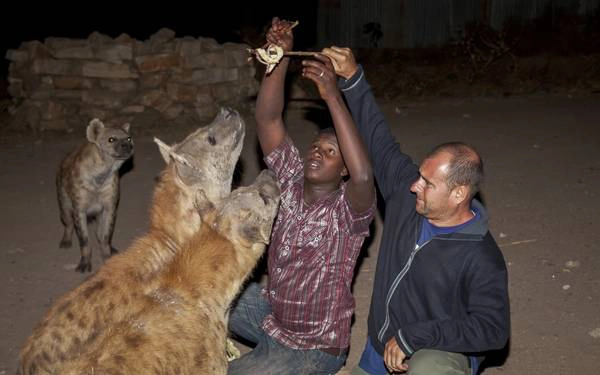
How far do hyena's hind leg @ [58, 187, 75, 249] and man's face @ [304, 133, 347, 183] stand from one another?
3.01m

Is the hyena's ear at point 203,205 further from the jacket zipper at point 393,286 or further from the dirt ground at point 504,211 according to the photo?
the dirt ground at point 504,211

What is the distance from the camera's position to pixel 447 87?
34.1 ft

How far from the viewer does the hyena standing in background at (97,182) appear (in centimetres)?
523

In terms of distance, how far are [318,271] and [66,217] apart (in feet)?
10.4

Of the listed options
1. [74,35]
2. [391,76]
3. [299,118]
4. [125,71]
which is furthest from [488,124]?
[74,35]

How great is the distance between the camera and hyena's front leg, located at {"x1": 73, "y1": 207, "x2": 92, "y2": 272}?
5008 millimetres

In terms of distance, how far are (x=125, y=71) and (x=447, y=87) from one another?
4.82 metres

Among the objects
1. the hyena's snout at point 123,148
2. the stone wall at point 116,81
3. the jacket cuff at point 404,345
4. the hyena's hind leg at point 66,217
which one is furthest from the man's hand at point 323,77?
the stone wall at point 116,81

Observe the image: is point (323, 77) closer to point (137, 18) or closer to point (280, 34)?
point (280, 34)

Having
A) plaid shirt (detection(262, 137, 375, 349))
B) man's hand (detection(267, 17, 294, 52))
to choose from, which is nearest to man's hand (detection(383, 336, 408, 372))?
plaid shirt (detection(262, 137, 375, 349))

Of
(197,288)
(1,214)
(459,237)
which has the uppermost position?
(459,237)

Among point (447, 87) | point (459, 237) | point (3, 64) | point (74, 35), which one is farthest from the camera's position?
point (74, 35)

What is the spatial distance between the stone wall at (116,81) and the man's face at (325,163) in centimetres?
574

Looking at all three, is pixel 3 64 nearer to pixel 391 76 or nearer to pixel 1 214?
pixel 391 76
